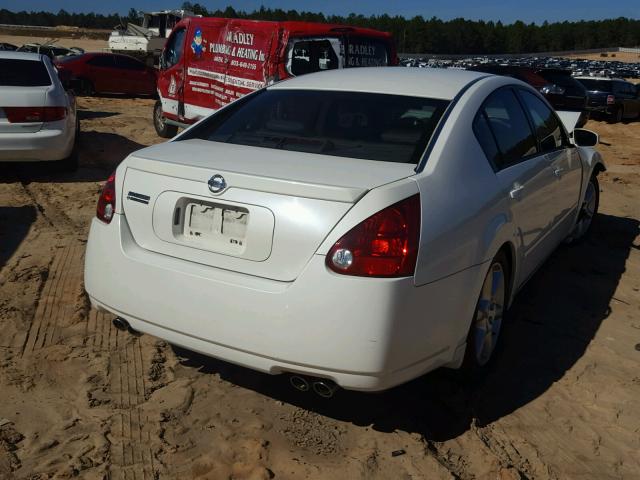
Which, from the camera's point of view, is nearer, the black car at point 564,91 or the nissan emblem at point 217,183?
the nissan emblem at point 217,183

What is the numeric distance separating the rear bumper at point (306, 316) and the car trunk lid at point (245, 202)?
7 cm

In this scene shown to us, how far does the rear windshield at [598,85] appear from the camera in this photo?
20.0m

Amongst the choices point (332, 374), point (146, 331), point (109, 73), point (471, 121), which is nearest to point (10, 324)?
point (146, 331)

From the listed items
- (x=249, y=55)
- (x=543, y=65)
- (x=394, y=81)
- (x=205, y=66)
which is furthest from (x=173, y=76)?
(x=543, y=65)

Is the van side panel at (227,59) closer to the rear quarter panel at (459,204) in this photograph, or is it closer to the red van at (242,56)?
the red van at (242,56)

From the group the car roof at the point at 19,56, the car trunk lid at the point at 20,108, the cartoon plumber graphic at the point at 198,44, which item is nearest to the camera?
the car trunk lid at the point at 20,108

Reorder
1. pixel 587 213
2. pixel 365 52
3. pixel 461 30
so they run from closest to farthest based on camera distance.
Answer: pixel 587 213 < pixel 365 52 < pixel 461 30

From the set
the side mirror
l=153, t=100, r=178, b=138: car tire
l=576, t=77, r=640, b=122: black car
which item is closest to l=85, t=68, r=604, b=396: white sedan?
the side mirror

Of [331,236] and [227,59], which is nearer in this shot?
[331,236]

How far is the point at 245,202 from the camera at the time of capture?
2822 mm

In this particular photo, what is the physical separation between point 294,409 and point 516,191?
5.27 feet

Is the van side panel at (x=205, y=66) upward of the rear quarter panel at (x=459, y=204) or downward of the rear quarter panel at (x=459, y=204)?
downward

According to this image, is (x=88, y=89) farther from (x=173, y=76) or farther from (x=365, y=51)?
(x=365, y=51)

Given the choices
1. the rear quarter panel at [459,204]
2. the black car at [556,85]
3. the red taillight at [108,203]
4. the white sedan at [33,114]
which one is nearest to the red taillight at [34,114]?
the white sedan at [33,114]
